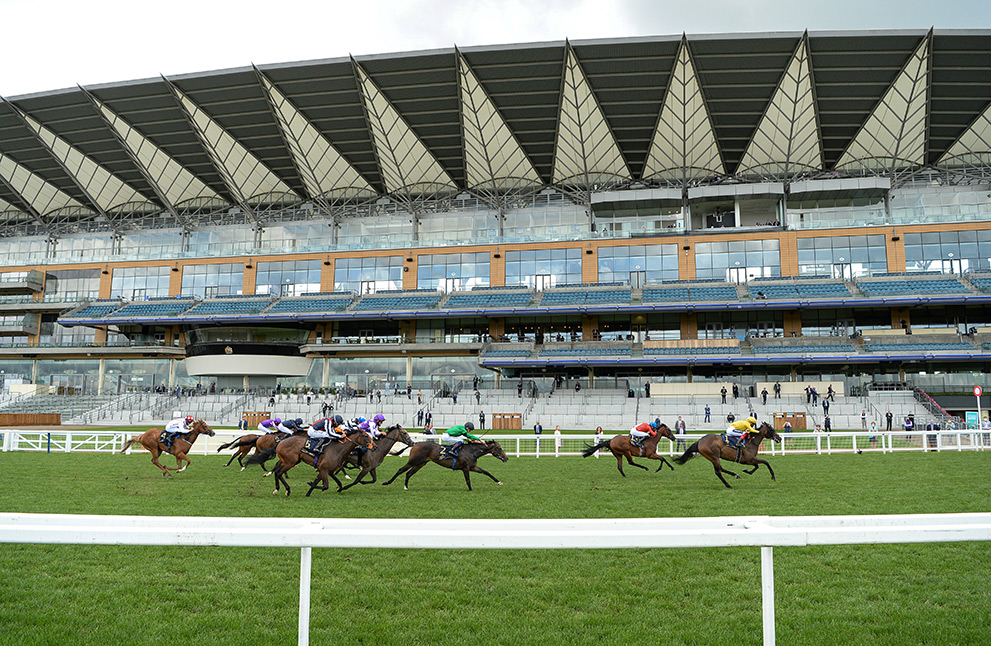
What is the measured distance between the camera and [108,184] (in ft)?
211

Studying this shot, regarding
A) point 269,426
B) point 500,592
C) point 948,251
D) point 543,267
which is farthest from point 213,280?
point 500,592

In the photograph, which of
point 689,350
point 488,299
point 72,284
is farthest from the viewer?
point 72,284

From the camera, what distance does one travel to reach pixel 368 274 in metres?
62.3

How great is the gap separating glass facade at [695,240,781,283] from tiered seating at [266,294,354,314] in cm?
3054

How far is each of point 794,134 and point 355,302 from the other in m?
38.1

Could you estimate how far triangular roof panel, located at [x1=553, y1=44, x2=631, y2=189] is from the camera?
48.4 meters

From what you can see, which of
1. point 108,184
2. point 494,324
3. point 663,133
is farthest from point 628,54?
point 108,184

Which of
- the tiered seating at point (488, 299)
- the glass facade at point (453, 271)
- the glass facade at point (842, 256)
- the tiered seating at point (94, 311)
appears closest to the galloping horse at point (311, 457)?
the tiered seating at point (488, 299)

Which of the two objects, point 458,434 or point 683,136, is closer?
point 458,434

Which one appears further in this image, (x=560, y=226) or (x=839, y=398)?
(x=560, y=226)

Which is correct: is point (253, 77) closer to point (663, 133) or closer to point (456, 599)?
point (663, 133)

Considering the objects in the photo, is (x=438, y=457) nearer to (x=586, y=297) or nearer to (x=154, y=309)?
(x=586, y=297)

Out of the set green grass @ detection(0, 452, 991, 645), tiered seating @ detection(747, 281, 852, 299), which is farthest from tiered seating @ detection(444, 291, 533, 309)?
green grass @ detection(0, 452, 991, 645)

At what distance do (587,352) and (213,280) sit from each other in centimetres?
3744
